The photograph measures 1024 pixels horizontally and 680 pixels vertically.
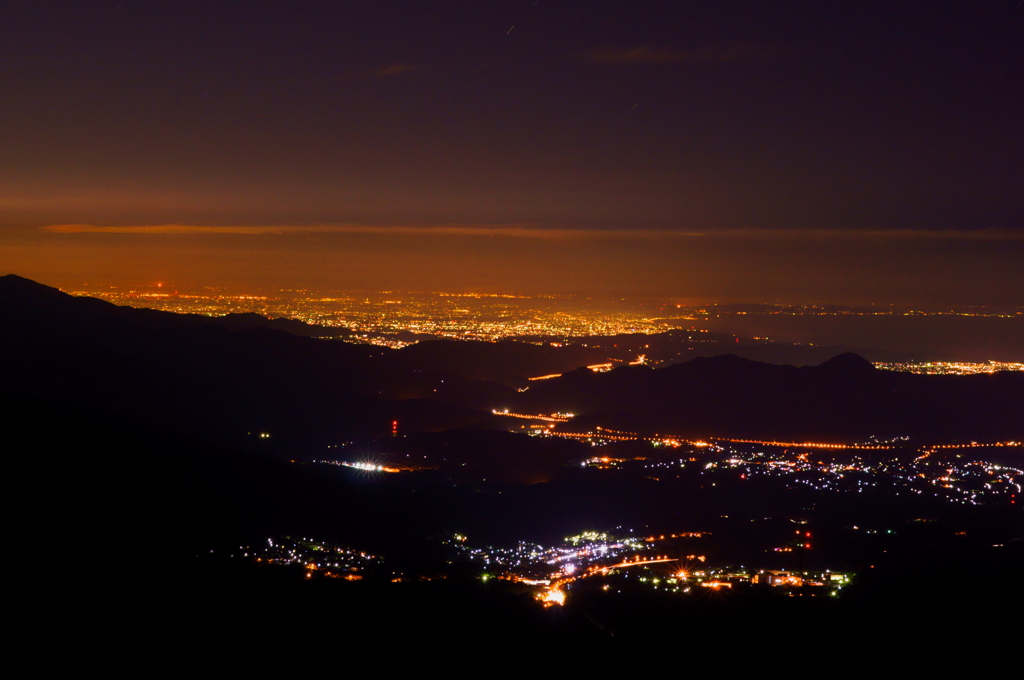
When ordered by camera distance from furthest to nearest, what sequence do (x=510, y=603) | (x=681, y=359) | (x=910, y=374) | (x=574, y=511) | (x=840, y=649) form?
(x=681, y=359) → (x=910, y=374) → (x=574, y=511) → (x=510, y=603) → (x=840, y=649)

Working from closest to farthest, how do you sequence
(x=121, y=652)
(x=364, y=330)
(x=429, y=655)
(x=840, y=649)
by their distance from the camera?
(x=121, y=652), (x=429, y=655), (x=840, y=649), (x=364, y=330)

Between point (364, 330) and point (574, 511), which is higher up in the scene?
point (364, 330)

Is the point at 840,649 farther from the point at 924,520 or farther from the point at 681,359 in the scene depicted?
the point at 681,359

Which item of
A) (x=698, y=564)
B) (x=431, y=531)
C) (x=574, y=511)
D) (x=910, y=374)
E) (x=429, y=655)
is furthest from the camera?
(x=910, y=374)

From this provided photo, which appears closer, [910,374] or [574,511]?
[574,511]

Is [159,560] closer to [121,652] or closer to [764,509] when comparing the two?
[121,652]

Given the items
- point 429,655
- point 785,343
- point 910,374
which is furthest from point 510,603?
point 785,343

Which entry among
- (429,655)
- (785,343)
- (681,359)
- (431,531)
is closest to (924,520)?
(431,531)

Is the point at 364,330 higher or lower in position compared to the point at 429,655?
higher

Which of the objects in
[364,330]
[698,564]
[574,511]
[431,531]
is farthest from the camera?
[364,330]

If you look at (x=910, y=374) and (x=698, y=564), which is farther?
(x=910, y=374)
